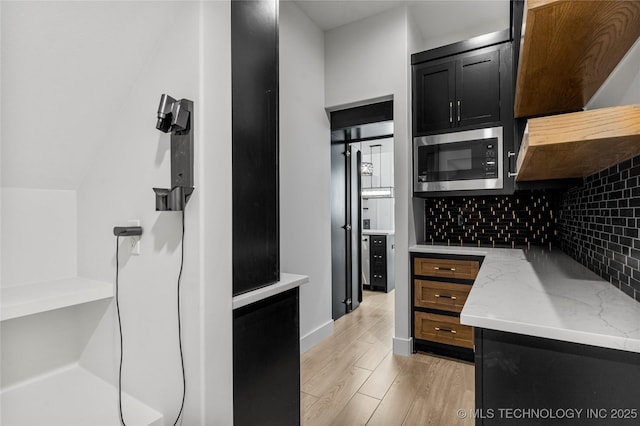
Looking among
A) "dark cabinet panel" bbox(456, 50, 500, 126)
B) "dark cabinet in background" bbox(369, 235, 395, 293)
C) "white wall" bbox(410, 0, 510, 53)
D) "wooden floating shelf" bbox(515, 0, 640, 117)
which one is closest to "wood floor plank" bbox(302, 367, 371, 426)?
"wooden floating shelf" bbox(515, 0, 640, 117)

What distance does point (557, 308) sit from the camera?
3.30 feet

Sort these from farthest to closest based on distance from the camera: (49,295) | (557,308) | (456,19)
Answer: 1. (456,19)
2. (49,295)
3. (557,308)

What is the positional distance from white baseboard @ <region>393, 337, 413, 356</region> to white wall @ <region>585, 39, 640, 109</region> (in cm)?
212

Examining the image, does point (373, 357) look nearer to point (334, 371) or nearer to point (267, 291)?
point (334, 371)

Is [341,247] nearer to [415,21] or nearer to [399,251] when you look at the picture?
[399,251]

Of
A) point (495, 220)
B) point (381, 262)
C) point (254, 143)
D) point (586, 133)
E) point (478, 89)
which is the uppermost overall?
point (478, 89)

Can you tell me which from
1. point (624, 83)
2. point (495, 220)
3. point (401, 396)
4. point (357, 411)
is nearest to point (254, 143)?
point (624, 83)

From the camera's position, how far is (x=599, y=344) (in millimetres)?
790

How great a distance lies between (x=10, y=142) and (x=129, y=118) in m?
0.42

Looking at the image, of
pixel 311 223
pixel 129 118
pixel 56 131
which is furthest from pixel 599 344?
pixel 311 223

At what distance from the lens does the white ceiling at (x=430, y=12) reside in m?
2.76

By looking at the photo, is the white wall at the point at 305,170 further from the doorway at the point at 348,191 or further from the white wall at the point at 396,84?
the white wall at the point at 396,84

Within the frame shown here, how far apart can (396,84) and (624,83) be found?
75.1 inches

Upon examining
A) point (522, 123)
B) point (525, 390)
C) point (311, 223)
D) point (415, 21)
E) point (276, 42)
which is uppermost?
point (415, 21)
